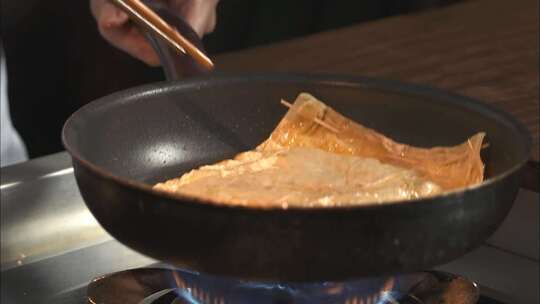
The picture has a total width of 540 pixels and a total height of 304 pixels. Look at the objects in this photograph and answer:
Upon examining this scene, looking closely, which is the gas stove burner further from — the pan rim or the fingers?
the fingers

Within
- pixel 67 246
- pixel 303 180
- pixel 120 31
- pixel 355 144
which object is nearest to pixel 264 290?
pixel 303 180

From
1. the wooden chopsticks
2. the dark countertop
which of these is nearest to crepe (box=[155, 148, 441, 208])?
the wooden chopsticks

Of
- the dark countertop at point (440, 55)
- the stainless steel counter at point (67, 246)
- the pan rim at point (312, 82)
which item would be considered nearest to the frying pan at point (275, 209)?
the pan rim at point (312, 82)

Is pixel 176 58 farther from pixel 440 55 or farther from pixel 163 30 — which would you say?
pixel 440 55

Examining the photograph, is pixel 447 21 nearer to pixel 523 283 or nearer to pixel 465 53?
pixel 465 53

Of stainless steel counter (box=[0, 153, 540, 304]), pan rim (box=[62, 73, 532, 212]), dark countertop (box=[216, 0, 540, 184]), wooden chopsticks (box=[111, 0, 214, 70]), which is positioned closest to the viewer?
pan rim (box=[62, 73, 532, 212])

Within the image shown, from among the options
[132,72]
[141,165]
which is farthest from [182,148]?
[132,72]
